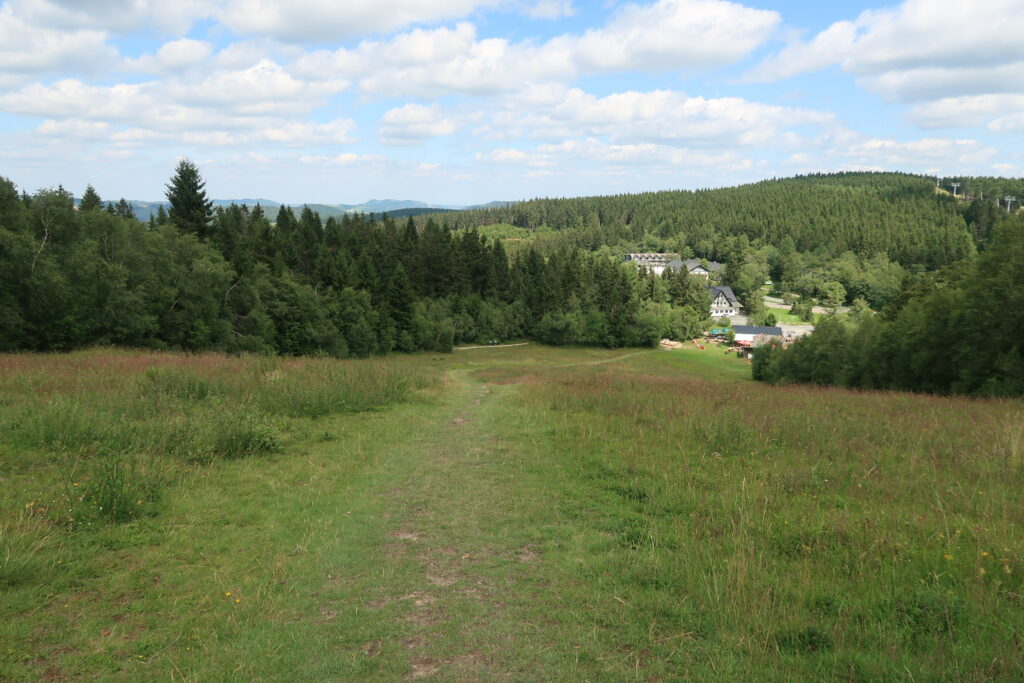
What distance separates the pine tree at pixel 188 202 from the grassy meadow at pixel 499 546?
50.4 meters

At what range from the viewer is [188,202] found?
57562 mm

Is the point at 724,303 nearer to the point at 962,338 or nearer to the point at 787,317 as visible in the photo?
the point at 787,317

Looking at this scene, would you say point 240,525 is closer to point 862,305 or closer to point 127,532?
point 127,532

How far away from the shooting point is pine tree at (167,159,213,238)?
185 feet

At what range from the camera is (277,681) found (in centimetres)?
432

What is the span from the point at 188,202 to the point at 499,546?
64055mm

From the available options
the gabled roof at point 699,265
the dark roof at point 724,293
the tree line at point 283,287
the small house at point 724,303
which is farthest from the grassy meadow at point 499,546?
the gabled roof at point 699,265

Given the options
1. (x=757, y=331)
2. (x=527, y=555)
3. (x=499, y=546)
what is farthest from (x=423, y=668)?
(x=757, y=331)

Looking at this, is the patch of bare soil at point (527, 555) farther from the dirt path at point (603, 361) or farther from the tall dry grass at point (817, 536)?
the dirt path at point (603, 361)

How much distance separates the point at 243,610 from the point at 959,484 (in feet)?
33.0

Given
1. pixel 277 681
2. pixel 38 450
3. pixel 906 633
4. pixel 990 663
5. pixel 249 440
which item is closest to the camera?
pixel 990 663

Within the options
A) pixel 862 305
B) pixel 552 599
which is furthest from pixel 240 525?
pixel 862 305

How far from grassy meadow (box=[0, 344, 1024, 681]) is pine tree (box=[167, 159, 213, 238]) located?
50377 mm

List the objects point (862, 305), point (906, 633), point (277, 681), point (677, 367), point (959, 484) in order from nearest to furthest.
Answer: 1. point (277, 681)
2. point (906, 633)
3. point (959, 484)
4. point (677, 367)
5. point (862, 305)
